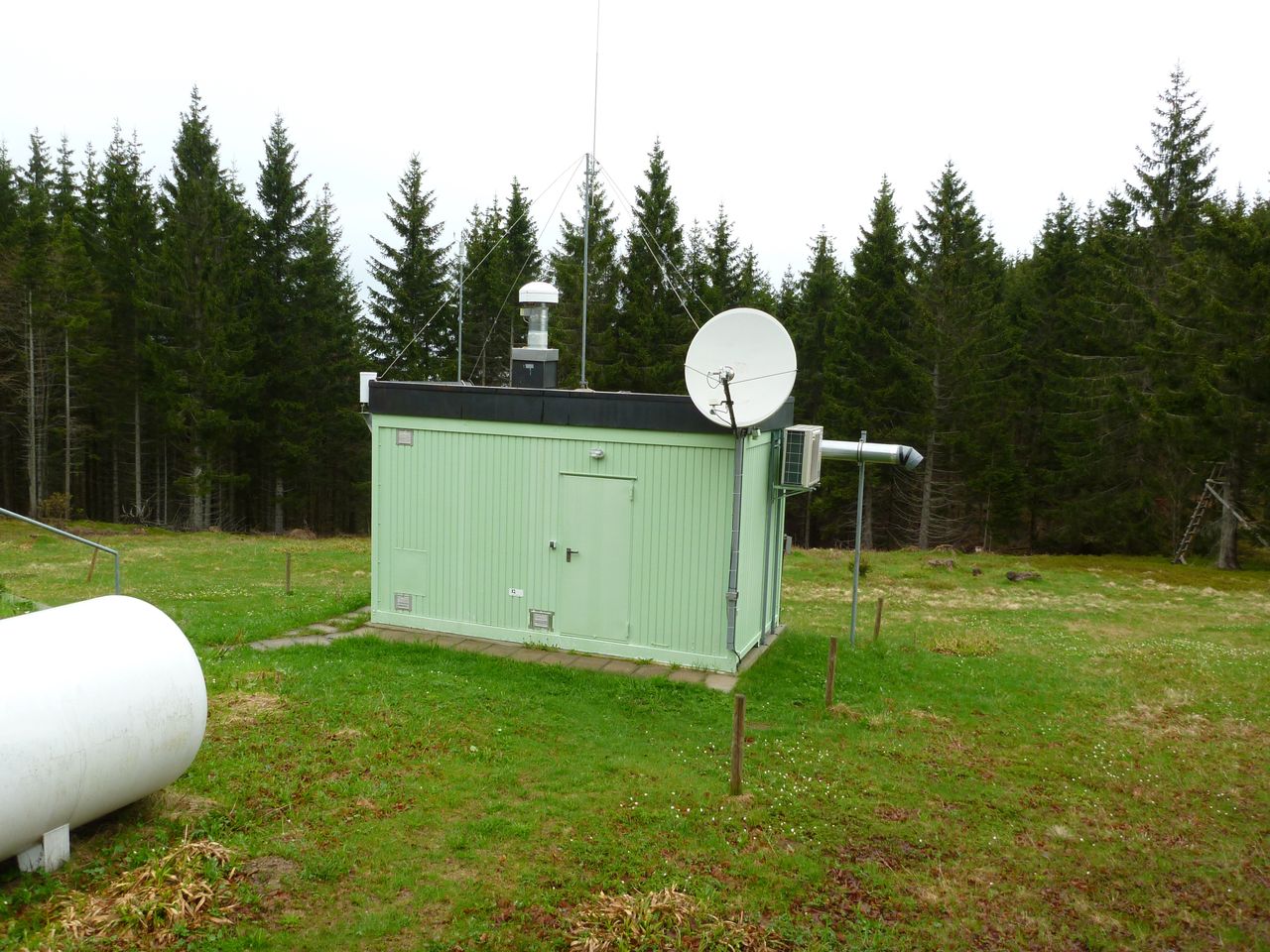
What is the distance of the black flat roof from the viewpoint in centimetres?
1009

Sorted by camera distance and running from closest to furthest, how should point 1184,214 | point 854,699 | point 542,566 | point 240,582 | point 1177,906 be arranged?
point 1177,906 < point 854,699 < point 542,566 < point 240,582 < point 1184,214

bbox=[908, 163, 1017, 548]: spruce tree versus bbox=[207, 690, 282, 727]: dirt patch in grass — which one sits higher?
bbox=[908, 163, 1017, 548]: spruce tree

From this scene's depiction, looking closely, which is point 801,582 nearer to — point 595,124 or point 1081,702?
point 1081,702

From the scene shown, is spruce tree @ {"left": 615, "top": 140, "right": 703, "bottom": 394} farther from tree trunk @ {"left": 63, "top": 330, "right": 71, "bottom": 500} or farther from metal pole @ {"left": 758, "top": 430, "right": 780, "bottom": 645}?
metal pole @ {"left": 758, "top": 430, "right": 780, "bottom": 645}

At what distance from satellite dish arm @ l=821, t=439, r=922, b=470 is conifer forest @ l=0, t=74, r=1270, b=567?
61.9ft

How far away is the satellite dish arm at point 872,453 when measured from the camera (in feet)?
36.2

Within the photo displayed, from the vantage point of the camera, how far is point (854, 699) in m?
10.1

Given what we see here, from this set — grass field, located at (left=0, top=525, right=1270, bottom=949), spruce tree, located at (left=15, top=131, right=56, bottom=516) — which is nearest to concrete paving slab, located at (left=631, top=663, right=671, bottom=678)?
grass field, located at (left=0, top=525, right=1270, bottom=949)

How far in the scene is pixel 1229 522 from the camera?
25312 millimetres

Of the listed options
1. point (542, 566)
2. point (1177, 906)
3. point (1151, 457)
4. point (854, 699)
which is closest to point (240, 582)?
point (542, 566)

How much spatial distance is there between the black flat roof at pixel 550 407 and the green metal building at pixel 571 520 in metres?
0.02

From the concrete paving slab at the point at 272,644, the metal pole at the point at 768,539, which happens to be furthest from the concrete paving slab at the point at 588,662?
the concrete paving slab at the point at 272,644

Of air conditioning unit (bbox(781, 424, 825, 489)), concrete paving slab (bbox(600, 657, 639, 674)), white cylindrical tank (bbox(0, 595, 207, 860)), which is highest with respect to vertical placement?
air conditioning unit (bbox(781, 424, 825, 489))

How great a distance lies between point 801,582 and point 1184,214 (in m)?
20.8
